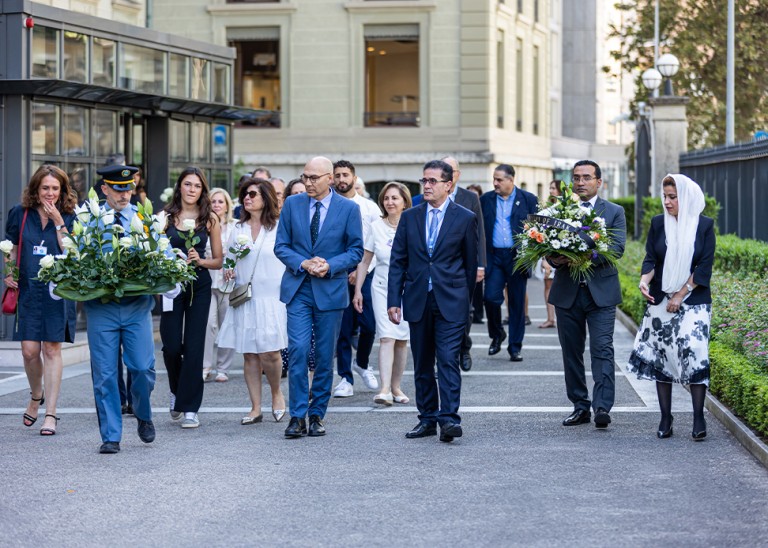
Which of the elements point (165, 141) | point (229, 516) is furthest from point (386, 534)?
point (165, 141)

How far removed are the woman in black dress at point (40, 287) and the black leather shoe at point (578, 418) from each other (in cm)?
381

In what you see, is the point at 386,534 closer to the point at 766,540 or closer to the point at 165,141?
the point at 766,540

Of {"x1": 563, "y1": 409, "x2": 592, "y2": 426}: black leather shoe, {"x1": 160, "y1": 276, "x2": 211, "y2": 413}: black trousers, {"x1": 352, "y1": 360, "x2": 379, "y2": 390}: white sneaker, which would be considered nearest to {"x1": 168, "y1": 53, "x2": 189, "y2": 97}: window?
{"x1": 352, "y1": 360, "x2": 379, "y2": 390}: white sneaker

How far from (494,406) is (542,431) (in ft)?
4.44

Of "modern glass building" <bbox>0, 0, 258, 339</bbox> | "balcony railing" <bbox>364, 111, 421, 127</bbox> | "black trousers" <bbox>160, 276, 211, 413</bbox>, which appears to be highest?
"balcony railing" <bbox>364, 111, 421, 127</bbox>

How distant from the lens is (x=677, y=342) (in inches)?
392

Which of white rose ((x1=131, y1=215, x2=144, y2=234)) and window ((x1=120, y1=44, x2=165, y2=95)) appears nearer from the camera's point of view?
white rose ((x1=131, y1=215, x2=144, y2=234))

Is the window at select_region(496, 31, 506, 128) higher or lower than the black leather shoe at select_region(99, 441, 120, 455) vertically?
higher

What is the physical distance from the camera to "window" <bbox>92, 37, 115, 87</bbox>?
54.3 ft

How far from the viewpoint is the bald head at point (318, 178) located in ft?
34.0

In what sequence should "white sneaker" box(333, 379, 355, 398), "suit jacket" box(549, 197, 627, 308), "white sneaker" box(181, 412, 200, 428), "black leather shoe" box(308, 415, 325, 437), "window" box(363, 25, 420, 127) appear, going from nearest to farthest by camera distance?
"black leather shoe" box(308, 415, 325, 437)
"suit jacket" box(549, 197, 627, 308)
"white sneaker" box(181, 412, 200, 428)
"white sneaker" box(333, 379, 355, 398)
"window" box(363, 25, 420, 127)

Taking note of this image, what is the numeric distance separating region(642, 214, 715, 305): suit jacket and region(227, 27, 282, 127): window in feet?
90.8

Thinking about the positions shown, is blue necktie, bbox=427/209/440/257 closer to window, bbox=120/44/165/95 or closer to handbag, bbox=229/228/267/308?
handbag, bbox=229/228/267/308

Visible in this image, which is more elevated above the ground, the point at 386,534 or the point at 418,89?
the point at 418,89
